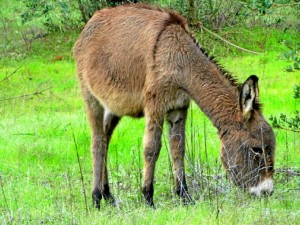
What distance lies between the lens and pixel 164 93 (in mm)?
6699

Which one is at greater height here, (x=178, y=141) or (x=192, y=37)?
(x=192, y=37)

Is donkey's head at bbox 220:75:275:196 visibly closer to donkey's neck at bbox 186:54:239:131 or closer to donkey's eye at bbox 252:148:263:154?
donkey's eye at bbox 252:148:263:154

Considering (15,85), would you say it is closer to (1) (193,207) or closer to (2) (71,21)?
(2) (71,21)

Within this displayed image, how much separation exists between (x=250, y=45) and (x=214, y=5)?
1739 mm

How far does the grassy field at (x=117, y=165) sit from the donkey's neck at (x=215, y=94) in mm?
534

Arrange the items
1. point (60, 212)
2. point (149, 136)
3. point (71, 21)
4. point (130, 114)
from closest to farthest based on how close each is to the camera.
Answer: point (60, 212) → point (149, 136) → point (130, 114) → point (71, 21)

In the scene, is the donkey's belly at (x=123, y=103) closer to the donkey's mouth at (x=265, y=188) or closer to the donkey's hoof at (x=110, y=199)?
the donkey's hoof at (x=110, y=199)

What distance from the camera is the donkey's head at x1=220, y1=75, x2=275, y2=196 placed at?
20.8ft

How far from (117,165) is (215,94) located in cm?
207

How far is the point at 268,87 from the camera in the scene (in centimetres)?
1338

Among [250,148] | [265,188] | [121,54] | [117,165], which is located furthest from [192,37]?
[117,165]

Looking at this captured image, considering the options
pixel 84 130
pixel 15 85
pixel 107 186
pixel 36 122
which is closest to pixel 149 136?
pixel 107 186

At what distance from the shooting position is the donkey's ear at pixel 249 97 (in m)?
6.17

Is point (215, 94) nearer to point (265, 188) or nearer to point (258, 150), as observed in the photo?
point (258, 150)
